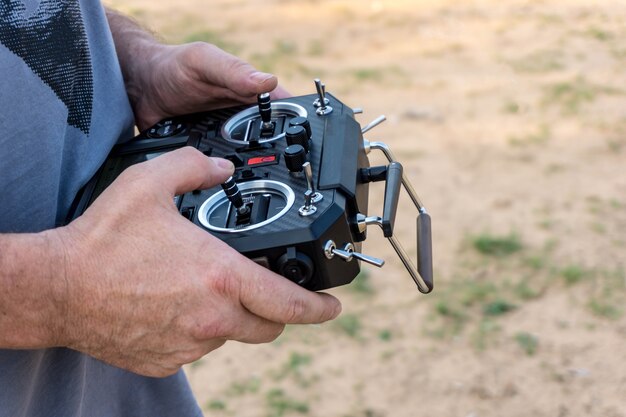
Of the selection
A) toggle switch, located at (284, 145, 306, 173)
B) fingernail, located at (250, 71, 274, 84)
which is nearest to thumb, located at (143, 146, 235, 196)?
toggle switch, located at (284, 145, 306, 173)

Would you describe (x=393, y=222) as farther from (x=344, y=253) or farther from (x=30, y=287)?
(x=30, y=287)

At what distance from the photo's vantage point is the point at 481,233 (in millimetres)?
3775

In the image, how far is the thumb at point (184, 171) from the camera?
127 centimetres

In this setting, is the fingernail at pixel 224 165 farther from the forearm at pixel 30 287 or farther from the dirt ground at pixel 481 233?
the dirt ground at pixel 481 233

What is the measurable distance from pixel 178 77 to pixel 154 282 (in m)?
0.68

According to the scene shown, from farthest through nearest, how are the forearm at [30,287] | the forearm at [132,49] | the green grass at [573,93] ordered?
the green grass at [573,93], the forearm at [132,49], the forearm at [30,287]

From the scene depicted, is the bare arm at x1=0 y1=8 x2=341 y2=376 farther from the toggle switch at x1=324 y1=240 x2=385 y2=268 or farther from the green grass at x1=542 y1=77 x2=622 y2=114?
the green grass at x1=542 y1=77 x2=622 y2=114

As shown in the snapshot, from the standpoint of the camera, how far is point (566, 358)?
3107 millimetres

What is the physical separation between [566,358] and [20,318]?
235 centimetres

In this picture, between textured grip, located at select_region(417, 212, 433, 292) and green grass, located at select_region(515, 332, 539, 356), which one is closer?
textured grip, located at select_region(417, 212, 433, 292)

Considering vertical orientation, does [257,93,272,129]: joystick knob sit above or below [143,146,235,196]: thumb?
below

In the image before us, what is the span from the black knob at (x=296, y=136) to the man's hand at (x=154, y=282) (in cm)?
24

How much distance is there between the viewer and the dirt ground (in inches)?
121

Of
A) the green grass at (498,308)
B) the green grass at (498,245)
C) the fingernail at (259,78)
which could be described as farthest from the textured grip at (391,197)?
the green grass at (498,245)
